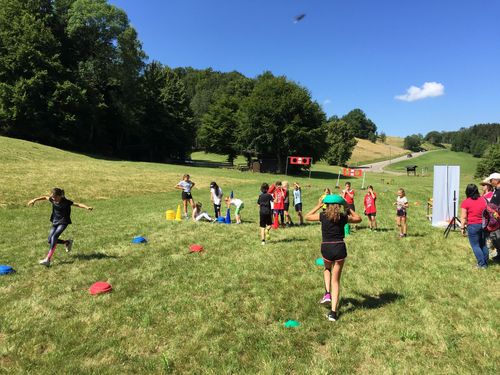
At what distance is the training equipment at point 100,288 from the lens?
7.67m

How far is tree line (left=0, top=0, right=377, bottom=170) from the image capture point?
48406mm

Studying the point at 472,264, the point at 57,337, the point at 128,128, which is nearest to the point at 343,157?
the point at 128,128

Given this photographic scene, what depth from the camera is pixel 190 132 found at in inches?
2608

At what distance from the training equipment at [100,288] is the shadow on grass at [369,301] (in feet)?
15.4

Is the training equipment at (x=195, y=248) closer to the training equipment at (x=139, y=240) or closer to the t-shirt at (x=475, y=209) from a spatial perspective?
the training equipment at (x=139, y=240)

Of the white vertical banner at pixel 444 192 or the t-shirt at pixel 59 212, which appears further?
the white vertical banner at pixel 444 192

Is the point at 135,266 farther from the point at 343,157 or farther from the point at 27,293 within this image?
the point at 343,157

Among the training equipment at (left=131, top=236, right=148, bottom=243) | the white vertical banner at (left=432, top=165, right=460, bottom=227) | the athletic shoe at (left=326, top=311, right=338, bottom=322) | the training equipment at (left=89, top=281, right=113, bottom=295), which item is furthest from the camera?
the white vertical banner at (left=432, top=165, right=460, bottom=227)

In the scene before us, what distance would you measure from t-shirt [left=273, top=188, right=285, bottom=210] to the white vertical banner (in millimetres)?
6442

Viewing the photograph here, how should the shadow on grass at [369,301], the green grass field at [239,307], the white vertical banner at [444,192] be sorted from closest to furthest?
1. the green grass field at [239,307]
2. the shadow on grass at [369,301]
3. the white vertical banner at [444,192]

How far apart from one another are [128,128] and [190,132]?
434 inches

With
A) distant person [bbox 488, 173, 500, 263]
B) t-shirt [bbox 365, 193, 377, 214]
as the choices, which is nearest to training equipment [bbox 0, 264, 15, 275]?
distant person [bbox 488, 173, 500, 263]

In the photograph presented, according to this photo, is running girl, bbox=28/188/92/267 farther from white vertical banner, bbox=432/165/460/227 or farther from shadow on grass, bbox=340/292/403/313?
white vertical banner, bbox=432/165/460/227

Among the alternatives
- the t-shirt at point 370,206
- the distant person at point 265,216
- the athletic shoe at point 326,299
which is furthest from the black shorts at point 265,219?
the athletic shoe at point 326,299
